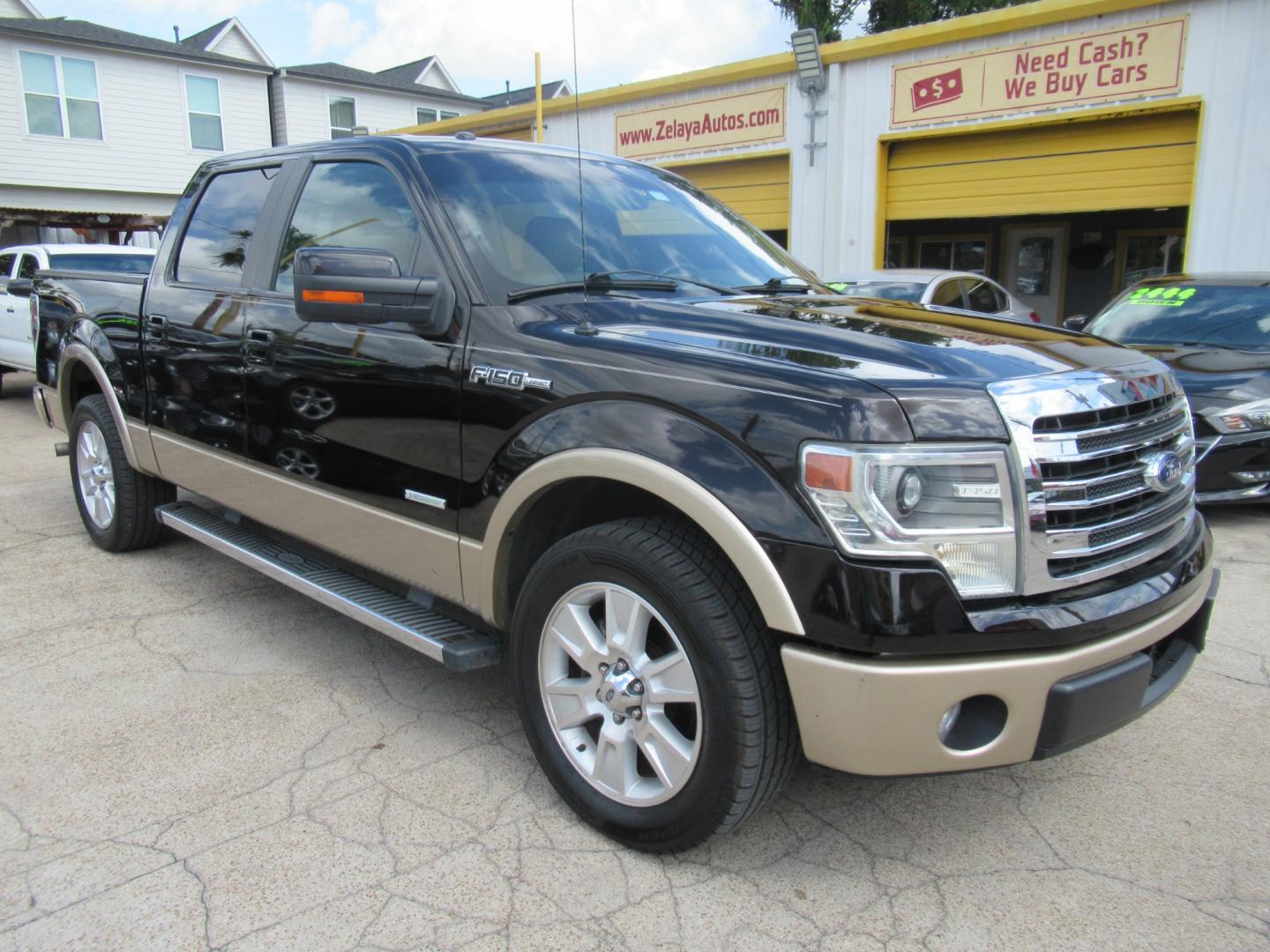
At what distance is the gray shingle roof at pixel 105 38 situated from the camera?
21703 mm

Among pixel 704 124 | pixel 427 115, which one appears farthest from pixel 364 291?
pixel 427 115

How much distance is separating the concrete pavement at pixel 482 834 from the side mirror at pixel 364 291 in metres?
1.40

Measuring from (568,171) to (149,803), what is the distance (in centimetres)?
250

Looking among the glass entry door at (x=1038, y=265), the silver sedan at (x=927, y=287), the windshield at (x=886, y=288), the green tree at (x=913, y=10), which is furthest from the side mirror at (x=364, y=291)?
the green tree at (x=913, y=10)

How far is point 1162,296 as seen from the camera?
23.8ft

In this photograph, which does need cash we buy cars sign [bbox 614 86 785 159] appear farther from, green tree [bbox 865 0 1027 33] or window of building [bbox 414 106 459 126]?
window of building [bbox 414 106 459 126]

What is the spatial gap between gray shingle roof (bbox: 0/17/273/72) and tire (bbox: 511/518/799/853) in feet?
82.7

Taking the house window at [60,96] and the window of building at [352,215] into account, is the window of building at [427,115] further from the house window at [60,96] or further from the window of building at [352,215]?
the window of building at [352,215]

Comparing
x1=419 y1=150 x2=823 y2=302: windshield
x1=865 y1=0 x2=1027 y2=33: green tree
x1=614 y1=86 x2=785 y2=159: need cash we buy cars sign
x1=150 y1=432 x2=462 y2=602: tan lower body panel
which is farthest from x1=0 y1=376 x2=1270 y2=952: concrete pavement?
x1=865 y1=0 x2=1027 y2=33: green tree

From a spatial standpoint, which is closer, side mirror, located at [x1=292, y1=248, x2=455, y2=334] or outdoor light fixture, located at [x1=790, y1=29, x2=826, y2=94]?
side mirror, located at [x1=292, y1=248, x2=455, y2=334]

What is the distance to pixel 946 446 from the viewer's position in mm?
2061

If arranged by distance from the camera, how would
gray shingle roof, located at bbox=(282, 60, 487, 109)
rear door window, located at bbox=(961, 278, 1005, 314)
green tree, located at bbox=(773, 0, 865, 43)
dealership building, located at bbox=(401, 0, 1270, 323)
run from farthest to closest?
gray shingle roof, located at bbox=(282, 60, 487, 109) → green tree, located at bbox=(773, 0, 865, 43) → dealership building, located at bbox=(401, 0, 1270, 323) → rear door window, located at bbox=(961, 278, 1005, 314)

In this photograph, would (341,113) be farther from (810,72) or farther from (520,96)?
(810,72)

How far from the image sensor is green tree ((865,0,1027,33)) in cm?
2427
